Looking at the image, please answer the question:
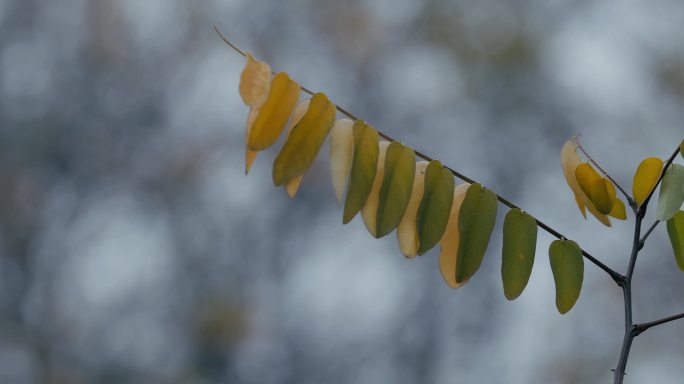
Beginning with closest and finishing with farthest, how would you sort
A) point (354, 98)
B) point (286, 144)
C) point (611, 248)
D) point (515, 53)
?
point (286, 144) < point (611, 248) < point (354, 98) < point (515, 53)

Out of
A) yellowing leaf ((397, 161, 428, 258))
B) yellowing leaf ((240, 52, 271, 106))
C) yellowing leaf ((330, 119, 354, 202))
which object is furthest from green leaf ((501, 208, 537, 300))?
yellowing leaf ((240, 52, 271, 106))

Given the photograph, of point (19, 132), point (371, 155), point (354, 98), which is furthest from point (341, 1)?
point (371, 155)

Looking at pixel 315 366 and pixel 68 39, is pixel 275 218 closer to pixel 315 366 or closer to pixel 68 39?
pixel 315 366

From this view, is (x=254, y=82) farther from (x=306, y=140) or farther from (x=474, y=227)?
(x=474, y=227)

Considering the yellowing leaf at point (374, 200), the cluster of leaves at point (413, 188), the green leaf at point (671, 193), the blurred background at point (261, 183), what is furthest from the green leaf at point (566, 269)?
the blurred background at point (261, 183)

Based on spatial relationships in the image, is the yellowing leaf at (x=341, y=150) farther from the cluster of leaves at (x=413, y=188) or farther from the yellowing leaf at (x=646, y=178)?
the yellowing leaf at (x=646, y=178)

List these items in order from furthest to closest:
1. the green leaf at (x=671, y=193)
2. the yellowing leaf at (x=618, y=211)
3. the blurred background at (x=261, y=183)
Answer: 1. the blurred background at (x=261, y=183)
2. the yellowing leaf at (x=618, y=211)
3. the green leaf at (x=671, y=193)

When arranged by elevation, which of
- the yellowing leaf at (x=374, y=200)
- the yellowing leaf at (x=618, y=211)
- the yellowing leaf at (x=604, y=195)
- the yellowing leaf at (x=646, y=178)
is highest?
the yellowing leaf at (x=646, y=178)
